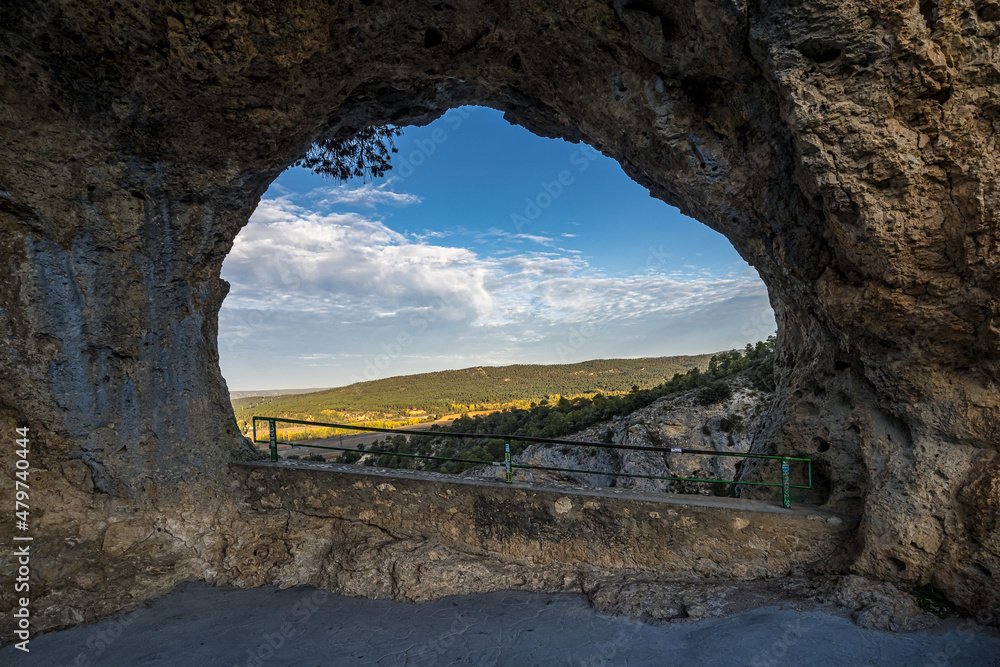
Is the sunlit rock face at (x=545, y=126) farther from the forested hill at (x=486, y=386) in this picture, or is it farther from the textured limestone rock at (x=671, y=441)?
the forested hill at (x=486, y=386)

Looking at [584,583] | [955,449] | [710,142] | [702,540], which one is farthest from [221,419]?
[955,449]

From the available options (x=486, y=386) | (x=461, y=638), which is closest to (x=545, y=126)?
(x=461, y=638)

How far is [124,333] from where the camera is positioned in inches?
203

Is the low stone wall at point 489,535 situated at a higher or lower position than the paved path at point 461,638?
higher

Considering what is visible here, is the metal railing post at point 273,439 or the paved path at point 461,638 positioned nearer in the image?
the paved path at point 461,638

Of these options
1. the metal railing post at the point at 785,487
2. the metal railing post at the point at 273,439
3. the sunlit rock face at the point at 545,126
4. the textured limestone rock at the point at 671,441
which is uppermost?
the sunlit rock face at the point at 545,126

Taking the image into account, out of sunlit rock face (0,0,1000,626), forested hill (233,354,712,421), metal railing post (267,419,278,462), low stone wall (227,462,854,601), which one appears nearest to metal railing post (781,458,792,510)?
low stone wall (227,462,854,601)

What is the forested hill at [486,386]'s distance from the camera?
104ft

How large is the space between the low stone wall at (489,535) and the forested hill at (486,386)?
80.0 feet

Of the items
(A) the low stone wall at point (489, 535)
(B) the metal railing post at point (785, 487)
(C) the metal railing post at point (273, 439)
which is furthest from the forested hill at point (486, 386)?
(B) the metal railing post at point (785, 487)

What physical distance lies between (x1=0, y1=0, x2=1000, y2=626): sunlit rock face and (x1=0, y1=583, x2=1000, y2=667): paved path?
0.47 meters

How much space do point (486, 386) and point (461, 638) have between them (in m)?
32.2

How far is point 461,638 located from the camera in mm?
3943

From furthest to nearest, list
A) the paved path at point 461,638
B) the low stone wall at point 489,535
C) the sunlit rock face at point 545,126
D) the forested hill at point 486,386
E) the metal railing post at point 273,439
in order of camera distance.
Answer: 1. the forested hill at point 486,386
2. the metal railing post at point 273,439
3. the low stone wall at point 489,535
4. the sunlit rock face at point 545,126
5. the paved path at point 461,638
